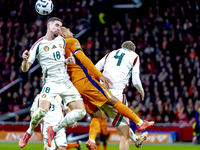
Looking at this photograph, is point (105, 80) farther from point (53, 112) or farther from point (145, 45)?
point (145, 45)

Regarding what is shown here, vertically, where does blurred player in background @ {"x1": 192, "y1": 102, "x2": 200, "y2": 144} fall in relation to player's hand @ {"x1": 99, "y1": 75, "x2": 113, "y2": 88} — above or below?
below

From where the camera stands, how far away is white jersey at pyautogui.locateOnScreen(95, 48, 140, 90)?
7273mm

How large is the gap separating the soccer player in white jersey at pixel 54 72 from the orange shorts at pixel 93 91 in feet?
0.41

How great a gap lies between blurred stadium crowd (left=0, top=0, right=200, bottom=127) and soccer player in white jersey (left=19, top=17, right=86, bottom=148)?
9.39 metres

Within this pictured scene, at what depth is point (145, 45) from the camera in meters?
19.1

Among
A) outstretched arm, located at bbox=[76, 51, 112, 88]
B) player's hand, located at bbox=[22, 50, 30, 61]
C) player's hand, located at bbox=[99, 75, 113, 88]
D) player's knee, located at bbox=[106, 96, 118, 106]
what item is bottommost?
player's knee, located at bbox=[106, 96, 118, 106]

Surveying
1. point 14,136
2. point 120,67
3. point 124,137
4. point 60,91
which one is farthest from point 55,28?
point 14,136

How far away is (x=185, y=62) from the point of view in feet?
59.3

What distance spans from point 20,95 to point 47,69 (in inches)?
426

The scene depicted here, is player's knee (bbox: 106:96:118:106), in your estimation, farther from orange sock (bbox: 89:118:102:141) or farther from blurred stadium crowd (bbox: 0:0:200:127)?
blurred stadium crowd (bbox: 0:0:200:127)

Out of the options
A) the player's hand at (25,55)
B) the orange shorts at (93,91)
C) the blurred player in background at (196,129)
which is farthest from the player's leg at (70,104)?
the blurred player in background at (196,129)

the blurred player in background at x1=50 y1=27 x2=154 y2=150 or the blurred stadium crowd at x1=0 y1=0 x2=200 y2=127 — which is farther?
the blurred stadium crowd at x1=0 y1=0 x2=200 y2=127

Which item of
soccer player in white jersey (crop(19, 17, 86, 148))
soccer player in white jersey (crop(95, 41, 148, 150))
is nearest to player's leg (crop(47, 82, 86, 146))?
soccer player in white jersey (crop(19, 17, 86, 148))

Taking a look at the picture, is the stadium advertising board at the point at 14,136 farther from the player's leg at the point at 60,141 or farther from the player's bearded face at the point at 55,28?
the player's bearded face at the point at 55,28
